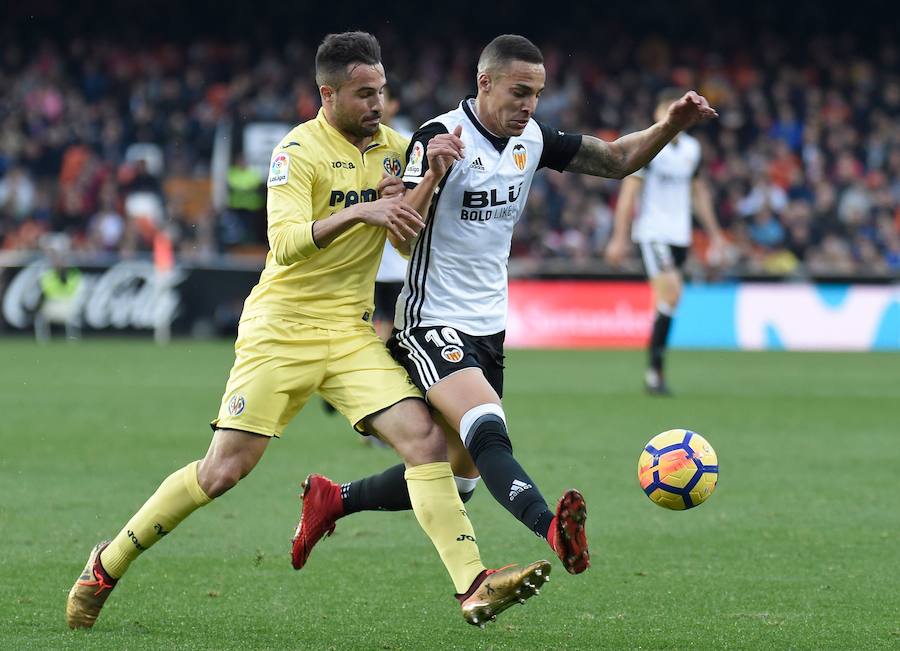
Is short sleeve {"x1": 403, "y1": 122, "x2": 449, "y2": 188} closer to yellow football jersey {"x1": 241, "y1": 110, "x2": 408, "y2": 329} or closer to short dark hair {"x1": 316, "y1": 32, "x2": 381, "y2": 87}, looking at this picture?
yellow football jersey {"x1": 241, "y1": 110, "x2": 408, "y2": 329}

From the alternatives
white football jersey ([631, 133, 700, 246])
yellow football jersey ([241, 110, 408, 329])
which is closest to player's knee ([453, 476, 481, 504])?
yellow football jersey ([241, 110, 408, 329])

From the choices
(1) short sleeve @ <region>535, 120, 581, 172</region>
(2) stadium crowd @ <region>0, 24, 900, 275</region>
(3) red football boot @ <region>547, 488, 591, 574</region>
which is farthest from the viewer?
(2) stadium crowd @ <region>0, 24, 900, 275</region>

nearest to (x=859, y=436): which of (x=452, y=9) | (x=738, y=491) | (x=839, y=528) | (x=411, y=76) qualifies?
(x=738, y=491)

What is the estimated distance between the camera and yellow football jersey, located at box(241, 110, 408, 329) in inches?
196

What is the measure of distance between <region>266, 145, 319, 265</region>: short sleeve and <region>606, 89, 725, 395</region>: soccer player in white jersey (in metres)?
7.68

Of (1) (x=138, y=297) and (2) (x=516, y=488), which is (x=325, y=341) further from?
(1) (x=138, y=297)

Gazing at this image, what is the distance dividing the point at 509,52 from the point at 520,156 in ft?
1.38

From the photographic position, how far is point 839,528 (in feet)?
22.1

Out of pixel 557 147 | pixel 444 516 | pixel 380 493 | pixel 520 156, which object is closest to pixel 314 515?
pixel 380 493

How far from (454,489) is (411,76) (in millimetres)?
22537

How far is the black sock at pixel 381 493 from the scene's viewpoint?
5633mm

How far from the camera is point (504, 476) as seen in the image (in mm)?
4656

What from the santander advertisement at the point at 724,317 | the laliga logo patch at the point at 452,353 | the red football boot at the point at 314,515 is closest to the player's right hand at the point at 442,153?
the laliga logo patch at the point at 452,353

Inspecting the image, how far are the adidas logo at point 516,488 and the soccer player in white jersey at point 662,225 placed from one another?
7851mm
